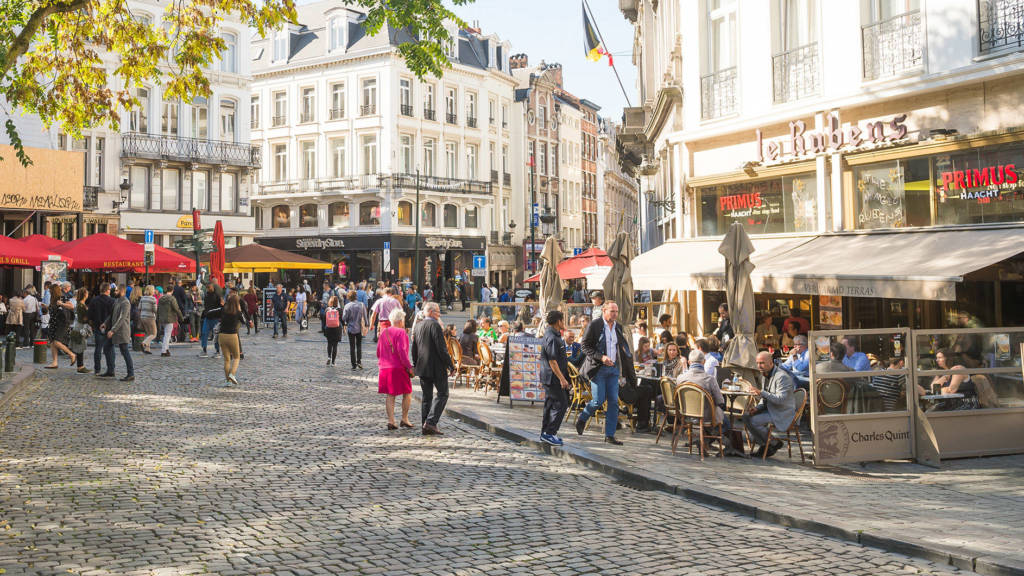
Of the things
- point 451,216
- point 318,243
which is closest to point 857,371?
point 318,243

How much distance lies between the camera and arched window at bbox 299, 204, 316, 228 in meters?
55.3

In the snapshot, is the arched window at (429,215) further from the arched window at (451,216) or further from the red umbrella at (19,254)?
the red umbrella at (19,254)

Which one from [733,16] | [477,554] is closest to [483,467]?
[477,554]

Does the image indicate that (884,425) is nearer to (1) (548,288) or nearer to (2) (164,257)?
(1) (548,288)

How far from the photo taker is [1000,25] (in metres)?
12.7

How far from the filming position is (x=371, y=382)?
16375mm

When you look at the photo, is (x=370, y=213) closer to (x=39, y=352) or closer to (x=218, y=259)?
(x=218, y=259)

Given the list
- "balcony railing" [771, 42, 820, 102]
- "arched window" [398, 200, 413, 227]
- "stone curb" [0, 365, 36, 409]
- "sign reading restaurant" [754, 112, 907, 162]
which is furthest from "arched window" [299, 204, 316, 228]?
"balcony railing" [771, 42, 820, 102]

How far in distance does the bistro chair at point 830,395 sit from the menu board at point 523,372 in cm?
505

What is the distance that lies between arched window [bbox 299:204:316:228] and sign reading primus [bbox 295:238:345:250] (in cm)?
113

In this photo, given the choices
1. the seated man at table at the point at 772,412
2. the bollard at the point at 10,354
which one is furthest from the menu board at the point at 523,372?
the bollard at the point at 10,354

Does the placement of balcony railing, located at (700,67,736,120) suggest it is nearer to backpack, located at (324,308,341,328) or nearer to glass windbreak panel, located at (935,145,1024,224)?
glass windbreak panel, located at (935,145,1024,224)

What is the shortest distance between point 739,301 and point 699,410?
260 cm

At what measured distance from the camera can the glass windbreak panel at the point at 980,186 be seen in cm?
1265
